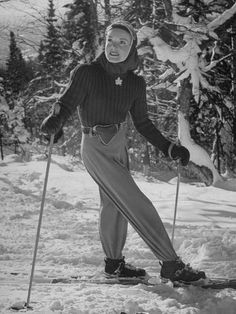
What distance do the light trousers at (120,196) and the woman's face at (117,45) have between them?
0.60 meters

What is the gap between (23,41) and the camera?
1401 centimetres

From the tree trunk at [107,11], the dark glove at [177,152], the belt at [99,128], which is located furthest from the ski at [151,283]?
the tree trunk at [107,11]

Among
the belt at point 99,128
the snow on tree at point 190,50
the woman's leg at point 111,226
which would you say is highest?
the snow on tree at point 190,50

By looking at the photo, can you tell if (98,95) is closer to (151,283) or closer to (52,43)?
(151,283)

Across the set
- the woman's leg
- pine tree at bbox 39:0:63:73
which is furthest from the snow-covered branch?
the woman's leg

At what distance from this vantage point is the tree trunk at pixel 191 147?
11.9m

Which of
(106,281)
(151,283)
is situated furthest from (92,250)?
(151,283)

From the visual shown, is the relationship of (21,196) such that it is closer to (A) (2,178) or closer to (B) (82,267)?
(A) (2,178)

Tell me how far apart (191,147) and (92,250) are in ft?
24.6

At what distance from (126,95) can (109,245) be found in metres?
1.38

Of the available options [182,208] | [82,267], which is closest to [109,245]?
[82,267]

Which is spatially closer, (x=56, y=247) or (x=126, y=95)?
(x=126, y=95)

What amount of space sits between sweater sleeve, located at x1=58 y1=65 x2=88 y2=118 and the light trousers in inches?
12.2

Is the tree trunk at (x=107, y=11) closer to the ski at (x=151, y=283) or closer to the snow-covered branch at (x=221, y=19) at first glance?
the snow-covered branch at (x=221, y=19)
